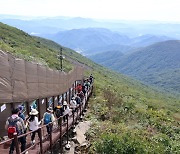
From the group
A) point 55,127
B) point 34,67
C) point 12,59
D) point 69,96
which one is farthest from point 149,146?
point 69,96

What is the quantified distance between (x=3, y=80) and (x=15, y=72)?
3.39 ft

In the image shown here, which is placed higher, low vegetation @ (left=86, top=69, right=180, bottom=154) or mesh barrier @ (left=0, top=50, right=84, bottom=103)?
mesh barrier @ (left=0, top=50, right=84, bottom=103)

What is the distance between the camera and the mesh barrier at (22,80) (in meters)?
10.1

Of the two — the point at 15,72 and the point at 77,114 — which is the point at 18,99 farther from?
the point at 77,114

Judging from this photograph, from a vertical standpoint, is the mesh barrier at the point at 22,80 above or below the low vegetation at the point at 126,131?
above

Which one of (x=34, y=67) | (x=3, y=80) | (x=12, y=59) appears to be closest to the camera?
(x=3, y=80)

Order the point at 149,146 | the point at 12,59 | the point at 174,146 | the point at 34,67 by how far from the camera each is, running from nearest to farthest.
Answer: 1. the point at 12,59
2. the point at 34,67
3. the point at 149,146
4. the point at 174,146

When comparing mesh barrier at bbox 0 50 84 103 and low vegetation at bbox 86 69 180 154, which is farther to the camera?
low vegetation at bbox 86 69 180 154

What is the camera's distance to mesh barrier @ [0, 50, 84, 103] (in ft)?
33.2

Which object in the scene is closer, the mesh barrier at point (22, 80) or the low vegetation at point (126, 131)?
the mesh barrier at point (22, 80)

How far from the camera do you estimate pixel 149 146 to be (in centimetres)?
1441

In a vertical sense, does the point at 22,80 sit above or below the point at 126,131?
above

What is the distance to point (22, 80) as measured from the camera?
38.1 ft

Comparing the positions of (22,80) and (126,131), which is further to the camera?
(126,131)
